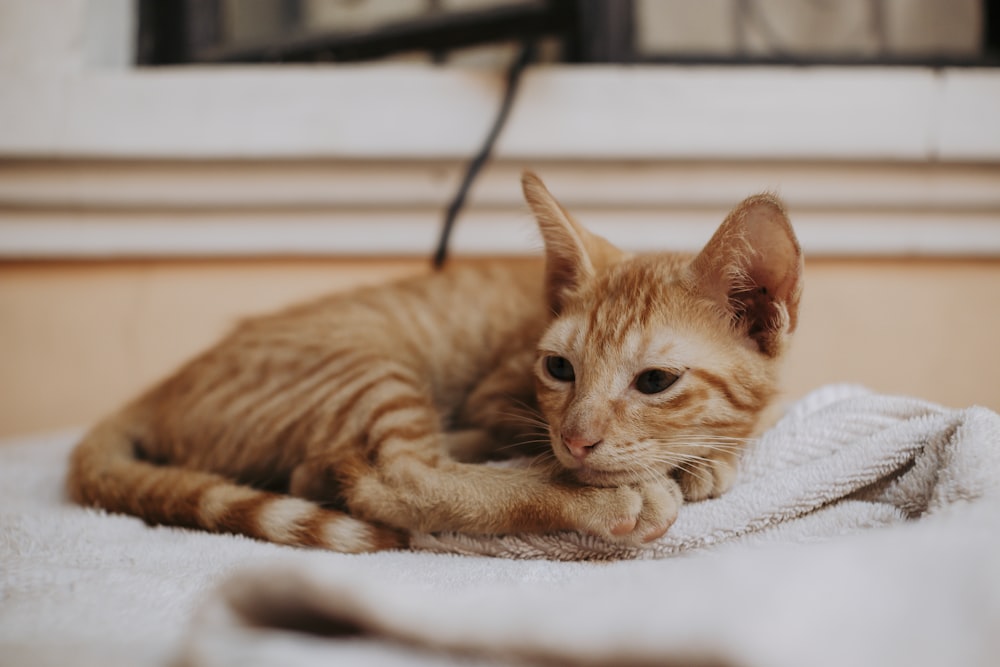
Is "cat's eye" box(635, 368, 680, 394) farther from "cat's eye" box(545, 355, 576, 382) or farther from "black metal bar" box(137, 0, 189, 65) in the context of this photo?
"black metal bar" box(137, 0, 189, 65)

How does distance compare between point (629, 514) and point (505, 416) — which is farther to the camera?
point (505, 416)

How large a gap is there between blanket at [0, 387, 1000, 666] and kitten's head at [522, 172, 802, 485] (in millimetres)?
92

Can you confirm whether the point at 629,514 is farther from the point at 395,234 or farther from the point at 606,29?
the point at 606,29

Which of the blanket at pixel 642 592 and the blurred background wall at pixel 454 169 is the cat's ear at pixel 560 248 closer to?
the blanket at pixel 642 592

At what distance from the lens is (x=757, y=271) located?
2.55 feet

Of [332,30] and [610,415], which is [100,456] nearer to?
[610,415]

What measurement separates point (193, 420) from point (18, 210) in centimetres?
84

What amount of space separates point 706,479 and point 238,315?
1120mm

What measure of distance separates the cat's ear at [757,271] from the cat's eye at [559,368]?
7.8 inches

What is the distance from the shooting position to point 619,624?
0.34 m

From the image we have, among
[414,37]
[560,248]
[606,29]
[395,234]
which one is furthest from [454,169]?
[560,248]

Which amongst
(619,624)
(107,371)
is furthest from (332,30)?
(619,624)

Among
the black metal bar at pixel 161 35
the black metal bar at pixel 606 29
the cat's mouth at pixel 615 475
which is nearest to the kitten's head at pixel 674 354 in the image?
the cat's mouth at pixel 615 475

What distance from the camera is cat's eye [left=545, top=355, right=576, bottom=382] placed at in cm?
86
